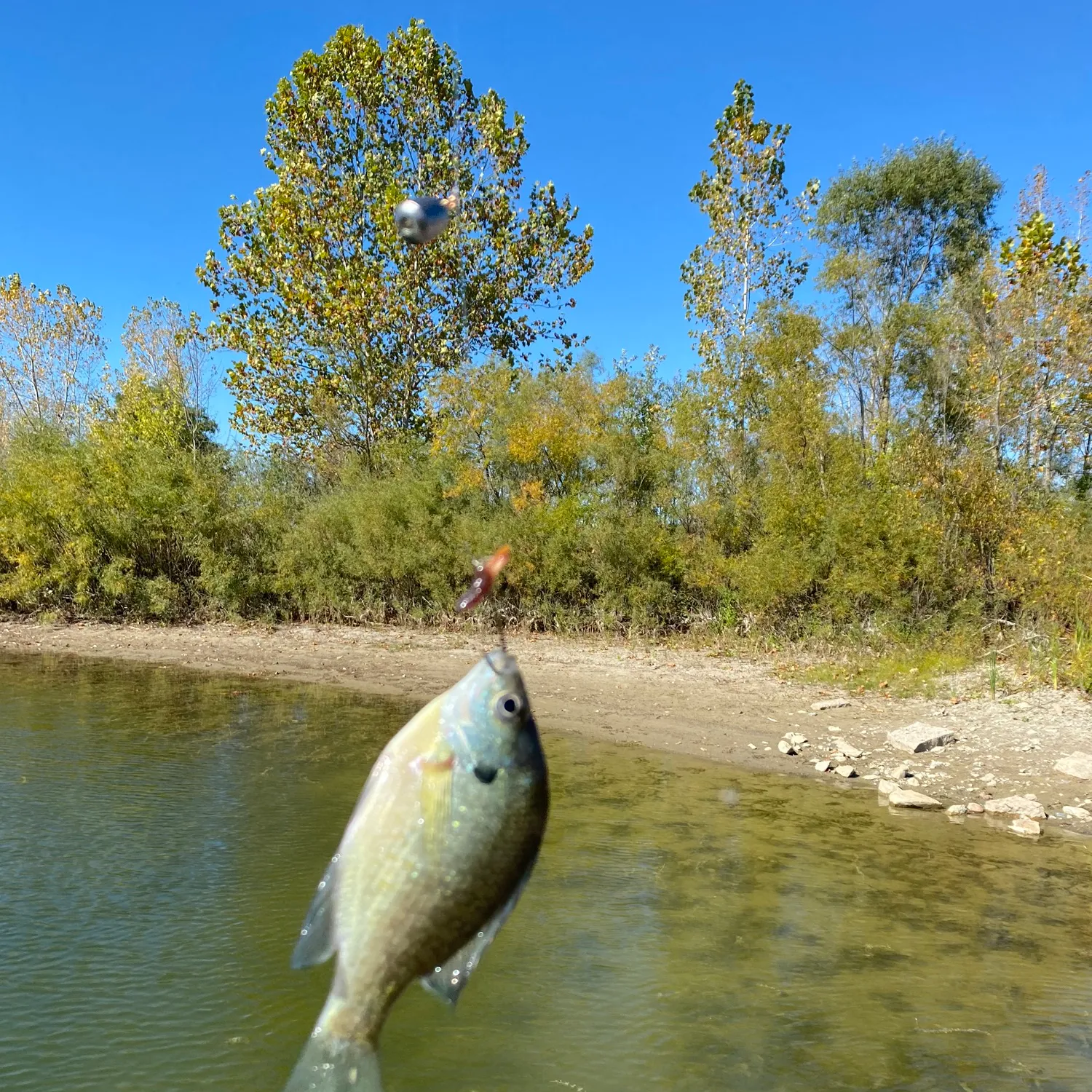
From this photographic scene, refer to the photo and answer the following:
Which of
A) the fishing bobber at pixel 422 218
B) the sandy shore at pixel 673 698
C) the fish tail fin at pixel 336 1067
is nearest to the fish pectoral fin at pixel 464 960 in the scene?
the fish tail fin at pixel 336 1067

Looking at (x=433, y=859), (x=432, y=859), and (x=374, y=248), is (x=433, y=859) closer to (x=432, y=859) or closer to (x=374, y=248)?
(x=432, y=859)

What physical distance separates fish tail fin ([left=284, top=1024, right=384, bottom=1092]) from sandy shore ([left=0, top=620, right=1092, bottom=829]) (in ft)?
31.8

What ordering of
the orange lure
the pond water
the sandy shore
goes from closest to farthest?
the orange lure < the pond water < the sandy shore

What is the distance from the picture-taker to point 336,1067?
69.1 inches

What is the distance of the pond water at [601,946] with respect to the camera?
512 centimetres

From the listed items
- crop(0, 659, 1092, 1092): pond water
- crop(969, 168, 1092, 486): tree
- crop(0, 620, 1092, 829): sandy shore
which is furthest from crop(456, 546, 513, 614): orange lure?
crop(969, 168, 1092, 486): tree

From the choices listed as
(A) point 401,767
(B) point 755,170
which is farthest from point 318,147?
(A) point 401,767

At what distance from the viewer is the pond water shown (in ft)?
16.8

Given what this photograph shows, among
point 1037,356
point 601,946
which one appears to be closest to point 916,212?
point 1037,356

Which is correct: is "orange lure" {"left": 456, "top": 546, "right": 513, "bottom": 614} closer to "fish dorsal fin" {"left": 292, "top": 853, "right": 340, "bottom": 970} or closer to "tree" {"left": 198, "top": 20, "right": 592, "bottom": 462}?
"fish dorsal fin" {"left": 292, "top": 853, "right": 340, "bottom": 970}

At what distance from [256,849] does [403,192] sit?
1880 centimetres

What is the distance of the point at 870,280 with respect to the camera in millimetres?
22062

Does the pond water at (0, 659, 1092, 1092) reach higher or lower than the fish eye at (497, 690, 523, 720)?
lower

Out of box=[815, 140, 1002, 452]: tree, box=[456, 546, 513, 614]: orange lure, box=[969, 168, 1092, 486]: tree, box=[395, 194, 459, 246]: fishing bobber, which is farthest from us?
box=[815, 140, 1002, 452]: tree
